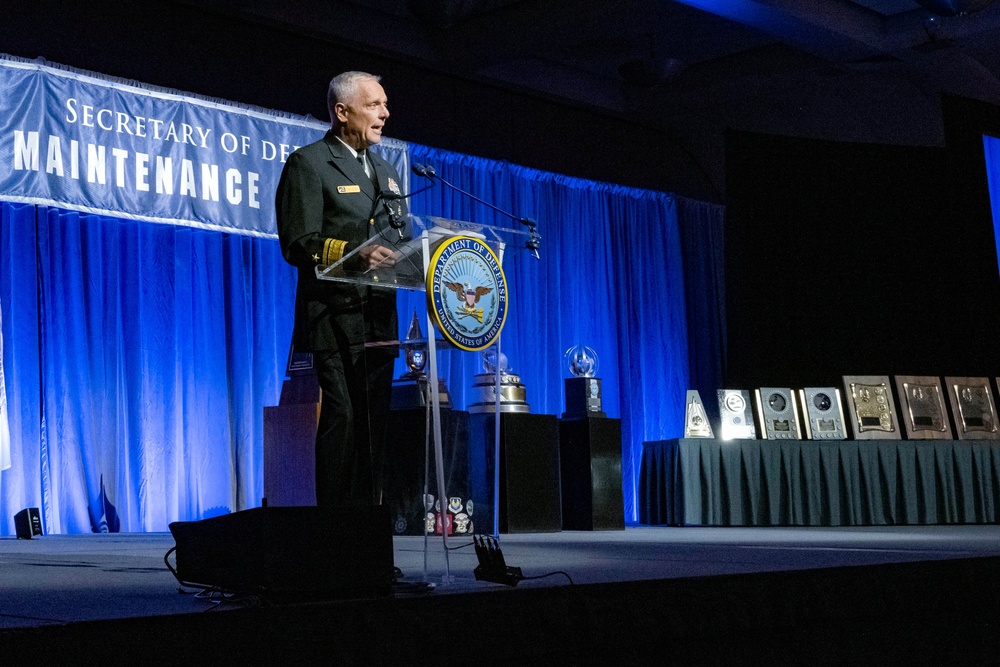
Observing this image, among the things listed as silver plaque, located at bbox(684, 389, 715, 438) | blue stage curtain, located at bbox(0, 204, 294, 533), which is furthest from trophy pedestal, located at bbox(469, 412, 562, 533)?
blue stage curtain, located at bbox(0, 204, 294, 533)

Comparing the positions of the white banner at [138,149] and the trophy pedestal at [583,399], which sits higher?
the white banner at [138,149]

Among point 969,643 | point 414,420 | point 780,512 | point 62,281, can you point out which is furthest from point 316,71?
point 969,643

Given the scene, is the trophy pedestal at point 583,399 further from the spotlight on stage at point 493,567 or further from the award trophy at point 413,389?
the spotlight on stage at point 493,567

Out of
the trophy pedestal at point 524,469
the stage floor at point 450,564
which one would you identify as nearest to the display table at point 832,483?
the trophy pedestal at point 524,469

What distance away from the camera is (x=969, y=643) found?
8.27 feet

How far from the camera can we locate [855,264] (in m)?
8.04

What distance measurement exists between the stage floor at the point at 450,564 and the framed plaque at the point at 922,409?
253 cm

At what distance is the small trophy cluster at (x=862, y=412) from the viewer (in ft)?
22.6

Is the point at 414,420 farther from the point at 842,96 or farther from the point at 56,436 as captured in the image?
the point at 842,96

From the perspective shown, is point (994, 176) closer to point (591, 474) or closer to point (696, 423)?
point (696, 423)

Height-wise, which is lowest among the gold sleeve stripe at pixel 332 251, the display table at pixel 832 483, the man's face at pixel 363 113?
the display table at pixel 832 483

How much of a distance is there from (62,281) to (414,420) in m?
2.13

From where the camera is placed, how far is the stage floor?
1.77 m

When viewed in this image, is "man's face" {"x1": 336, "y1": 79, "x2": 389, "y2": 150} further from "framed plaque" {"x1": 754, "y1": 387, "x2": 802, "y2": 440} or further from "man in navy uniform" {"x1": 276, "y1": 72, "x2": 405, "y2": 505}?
"framed plaque" {"x1": 754, "y1": 387, "x2": 802, "y2": 440}
